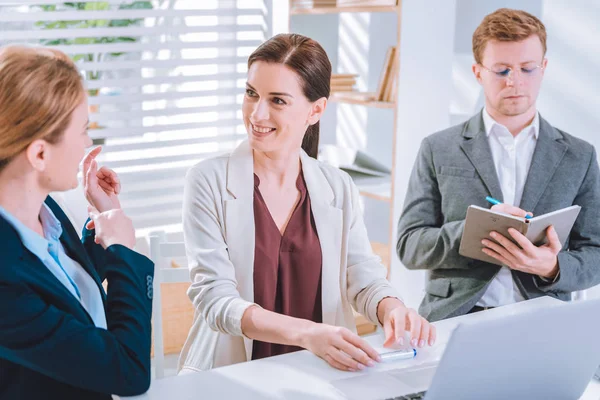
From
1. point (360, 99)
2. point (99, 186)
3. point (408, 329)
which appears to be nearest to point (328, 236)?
point (408, 329)

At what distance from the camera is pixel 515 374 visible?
1.24 metres

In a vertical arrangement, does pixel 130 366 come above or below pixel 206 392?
above

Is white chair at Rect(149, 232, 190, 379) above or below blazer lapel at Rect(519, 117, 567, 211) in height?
below

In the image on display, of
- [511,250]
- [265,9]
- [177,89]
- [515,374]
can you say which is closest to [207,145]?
[177,89]

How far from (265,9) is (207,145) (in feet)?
2.61

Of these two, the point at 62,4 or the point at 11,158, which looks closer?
the point at 11,158

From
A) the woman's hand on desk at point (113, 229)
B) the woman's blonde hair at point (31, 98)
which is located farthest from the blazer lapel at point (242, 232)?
the woman's blonde hair at point (31, 98)

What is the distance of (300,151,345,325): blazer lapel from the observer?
191 centimetres

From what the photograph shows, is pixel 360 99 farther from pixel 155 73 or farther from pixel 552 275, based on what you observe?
pixel 552 275

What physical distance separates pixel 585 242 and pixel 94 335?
1.49 metres

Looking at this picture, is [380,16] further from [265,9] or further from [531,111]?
[531,111]

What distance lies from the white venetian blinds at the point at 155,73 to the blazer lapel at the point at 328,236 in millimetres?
1822

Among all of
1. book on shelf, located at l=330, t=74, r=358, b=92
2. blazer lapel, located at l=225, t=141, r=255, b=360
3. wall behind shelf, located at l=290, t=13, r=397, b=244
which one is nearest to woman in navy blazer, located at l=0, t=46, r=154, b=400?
blazer lapel, located at l=225, t=141, r=255, b=360

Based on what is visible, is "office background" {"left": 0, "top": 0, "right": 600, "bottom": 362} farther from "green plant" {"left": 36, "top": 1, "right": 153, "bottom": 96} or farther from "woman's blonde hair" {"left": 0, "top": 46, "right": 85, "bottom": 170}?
"woman's blonde hair" {"left": 0, "top": 46, "right": 85, "bottom": 170}
